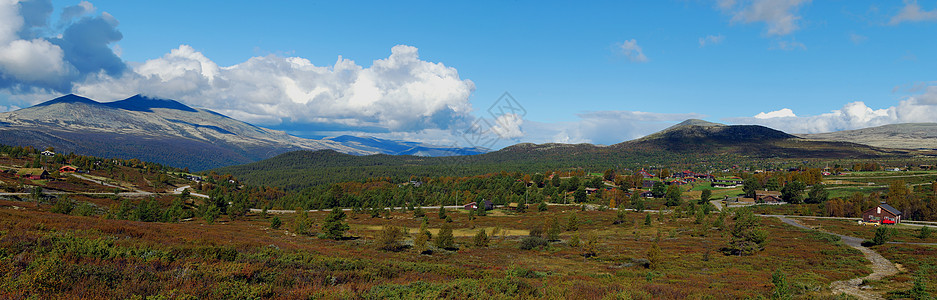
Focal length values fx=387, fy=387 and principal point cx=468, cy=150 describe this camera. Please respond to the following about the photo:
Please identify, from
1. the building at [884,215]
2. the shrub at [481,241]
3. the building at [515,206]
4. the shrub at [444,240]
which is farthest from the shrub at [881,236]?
the building at [515,206]

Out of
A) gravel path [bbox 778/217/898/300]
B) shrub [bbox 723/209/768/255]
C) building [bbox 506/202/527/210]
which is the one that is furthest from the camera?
building [bbox 506/202/527/210]

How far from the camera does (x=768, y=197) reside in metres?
125

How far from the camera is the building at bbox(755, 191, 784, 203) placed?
124137 millimetres

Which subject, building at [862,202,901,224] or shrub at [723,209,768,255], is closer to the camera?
shrub at [723,209,768,255]

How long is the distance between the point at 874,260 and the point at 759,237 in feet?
32.8

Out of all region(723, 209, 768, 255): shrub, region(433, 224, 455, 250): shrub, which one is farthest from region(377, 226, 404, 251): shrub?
region(723, 209, 768, 255): shrub

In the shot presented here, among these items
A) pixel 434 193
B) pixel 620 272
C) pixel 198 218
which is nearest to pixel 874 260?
pixel 620 272

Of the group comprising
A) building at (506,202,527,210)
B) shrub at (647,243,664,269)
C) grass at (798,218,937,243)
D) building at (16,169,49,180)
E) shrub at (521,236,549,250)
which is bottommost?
building at (506,202,527,210)

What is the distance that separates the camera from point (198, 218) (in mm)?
83938

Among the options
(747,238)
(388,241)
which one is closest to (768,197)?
(747,238)

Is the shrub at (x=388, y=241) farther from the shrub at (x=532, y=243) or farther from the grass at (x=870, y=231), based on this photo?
the grass at (x=870, y=231)

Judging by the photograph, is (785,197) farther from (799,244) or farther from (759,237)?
(759,237)

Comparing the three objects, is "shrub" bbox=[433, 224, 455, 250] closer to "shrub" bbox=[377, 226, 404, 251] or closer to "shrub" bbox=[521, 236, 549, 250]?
"shrub" bbox=[377, 226, 404, 251]

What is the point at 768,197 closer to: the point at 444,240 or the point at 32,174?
the point at 444,240
